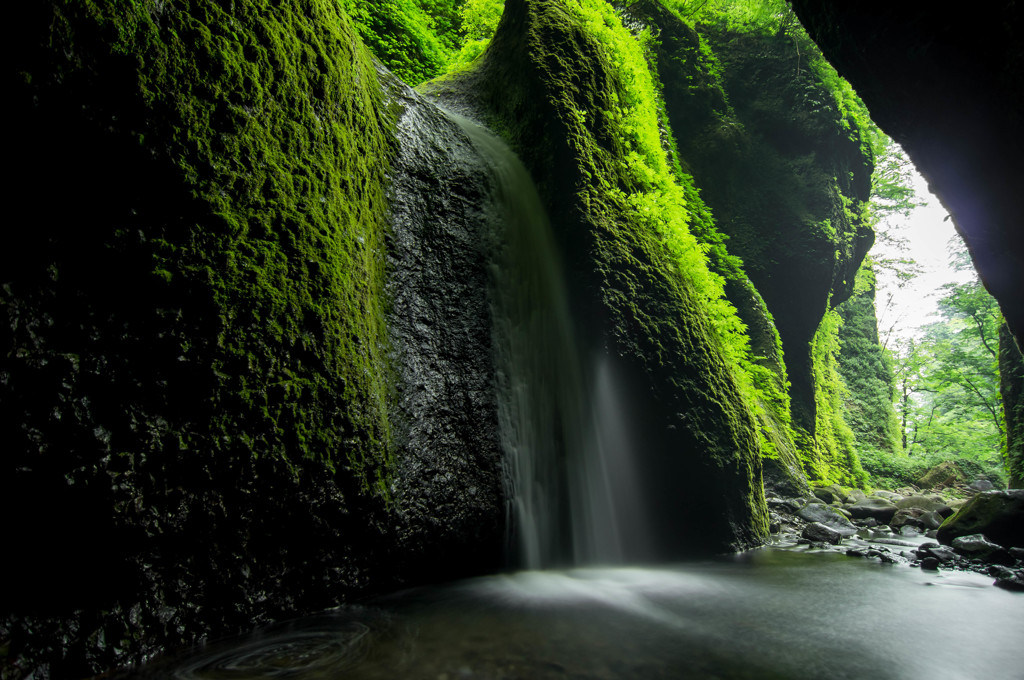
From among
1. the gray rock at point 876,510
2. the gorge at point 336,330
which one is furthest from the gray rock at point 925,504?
the gorge at point 336,330

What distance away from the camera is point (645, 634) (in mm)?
2582

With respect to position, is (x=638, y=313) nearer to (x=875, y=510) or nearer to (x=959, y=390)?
(x=875, y=510)

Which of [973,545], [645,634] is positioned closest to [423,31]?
[645,634]

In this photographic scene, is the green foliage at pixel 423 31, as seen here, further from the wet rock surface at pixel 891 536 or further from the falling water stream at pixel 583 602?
the wet rock surface at pixel 891 536

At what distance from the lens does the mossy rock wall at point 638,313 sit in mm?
4867

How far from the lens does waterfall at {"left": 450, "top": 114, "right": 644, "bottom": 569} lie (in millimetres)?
4074

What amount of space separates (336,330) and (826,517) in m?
7.73

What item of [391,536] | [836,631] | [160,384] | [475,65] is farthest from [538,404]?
[475,65]

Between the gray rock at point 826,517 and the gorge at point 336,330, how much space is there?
2217mm

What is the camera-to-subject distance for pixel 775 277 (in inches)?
436

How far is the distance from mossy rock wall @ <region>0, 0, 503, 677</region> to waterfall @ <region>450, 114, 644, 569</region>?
0.94 m

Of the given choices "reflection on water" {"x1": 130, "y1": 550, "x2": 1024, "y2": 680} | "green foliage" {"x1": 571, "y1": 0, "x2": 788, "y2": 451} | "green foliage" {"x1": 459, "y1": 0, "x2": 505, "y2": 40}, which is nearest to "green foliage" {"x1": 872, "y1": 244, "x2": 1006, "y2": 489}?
"green foliage" {"x1": 571, "y1": 0, "x2": 788, "y2": 451}

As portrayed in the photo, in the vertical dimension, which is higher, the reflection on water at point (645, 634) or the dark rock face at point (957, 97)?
the dark rock face at point (957, 97)

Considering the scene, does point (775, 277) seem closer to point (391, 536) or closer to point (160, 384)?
point (391, 536)
